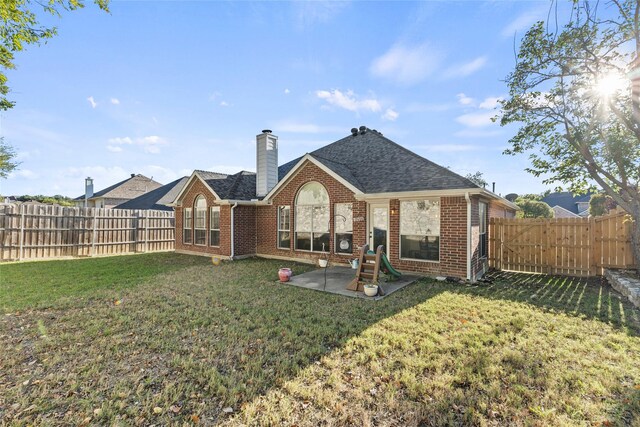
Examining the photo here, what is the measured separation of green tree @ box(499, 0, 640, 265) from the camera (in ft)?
26.5

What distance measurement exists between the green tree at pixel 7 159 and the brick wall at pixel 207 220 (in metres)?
14.6

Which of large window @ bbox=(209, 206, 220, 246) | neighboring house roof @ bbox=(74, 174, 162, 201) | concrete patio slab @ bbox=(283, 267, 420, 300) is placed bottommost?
concrete patio slab @ bbox=(283, 267, 420, 300)

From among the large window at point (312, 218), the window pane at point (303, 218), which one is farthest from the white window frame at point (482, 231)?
the window pane at point (303, 218)

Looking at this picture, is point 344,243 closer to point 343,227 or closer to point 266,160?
point 343,227

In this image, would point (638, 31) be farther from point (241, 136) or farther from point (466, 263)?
point (241, 136)

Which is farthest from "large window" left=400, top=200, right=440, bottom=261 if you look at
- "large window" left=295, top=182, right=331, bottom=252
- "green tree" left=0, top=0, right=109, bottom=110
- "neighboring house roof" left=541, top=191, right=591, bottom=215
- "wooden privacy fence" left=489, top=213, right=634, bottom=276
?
"neighboring house roof" left=541, top=191, right=591, bottom=215

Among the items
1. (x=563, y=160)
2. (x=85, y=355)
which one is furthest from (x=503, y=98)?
(x=85, y=355)

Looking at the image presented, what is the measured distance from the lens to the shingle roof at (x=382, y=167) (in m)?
8.95

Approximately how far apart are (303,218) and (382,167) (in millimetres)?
3689

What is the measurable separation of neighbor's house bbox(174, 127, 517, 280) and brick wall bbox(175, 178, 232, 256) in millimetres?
46

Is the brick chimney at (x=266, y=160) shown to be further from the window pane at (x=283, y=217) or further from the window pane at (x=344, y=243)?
the window pane at (x=344, y=243)

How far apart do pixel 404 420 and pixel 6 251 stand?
1679 centimetres

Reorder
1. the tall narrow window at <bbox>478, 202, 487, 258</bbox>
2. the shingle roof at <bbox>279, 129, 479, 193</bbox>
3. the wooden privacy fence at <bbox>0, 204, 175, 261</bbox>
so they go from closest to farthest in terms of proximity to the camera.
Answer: the shingle roof at <bbox>279, 129, 479, 193</bbox>
the tall narrow window at <bbox>478, 202, 487, 258</bbox>
the wooden privacy fence at <bbox>0, 204, 175, 261</bbox>

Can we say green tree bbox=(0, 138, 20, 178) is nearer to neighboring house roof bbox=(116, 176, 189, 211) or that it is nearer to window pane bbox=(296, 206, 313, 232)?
neighboring house roof bbox=(116, 176, 189, 211)
